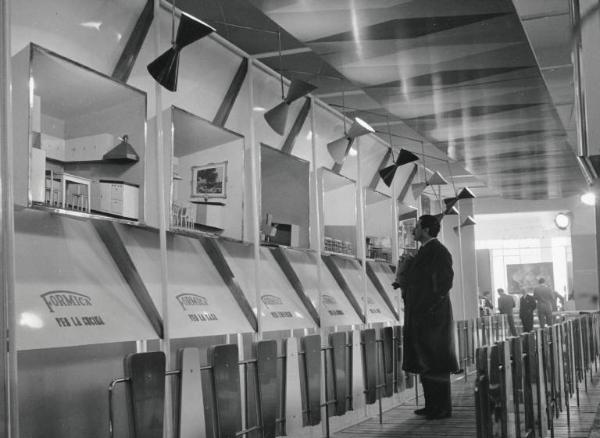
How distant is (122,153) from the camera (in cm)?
407

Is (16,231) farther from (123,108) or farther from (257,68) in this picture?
(257,68)

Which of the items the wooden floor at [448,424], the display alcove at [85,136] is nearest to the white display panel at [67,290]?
the display alcove at [85,136]

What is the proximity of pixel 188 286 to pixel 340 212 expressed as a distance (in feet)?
10.0

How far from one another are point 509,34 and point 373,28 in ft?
3.42

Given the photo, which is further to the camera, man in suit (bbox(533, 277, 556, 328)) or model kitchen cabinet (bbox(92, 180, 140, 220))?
man in suit (bbox(533, 277, 556, 328))

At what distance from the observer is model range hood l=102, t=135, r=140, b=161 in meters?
4.06

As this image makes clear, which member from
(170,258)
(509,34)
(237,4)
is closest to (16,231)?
(170,258)

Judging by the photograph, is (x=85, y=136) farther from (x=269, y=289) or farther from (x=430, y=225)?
(x=430, y=225)

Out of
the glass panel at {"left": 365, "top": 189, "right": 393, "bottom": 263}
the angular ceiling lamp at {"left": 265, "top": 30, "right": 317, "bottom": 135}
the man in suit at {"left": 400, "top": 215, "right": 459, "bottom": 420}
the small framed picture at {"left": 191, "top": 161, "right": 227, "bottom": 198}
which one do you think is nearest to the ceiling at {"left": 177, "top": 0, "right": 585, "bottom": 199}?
the angular ceiling lamp at {"left": 265, "top": 30, "right": 317, "bottom": 135}

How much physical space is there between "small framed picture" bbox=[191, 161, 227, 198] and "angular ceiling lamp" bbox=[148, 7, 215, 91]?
114 cm

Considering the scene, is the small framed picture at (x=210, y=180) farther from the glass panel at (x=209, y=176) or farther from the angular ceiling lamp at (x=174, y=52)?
the angular ceiling lamp at (x=174, y=52)

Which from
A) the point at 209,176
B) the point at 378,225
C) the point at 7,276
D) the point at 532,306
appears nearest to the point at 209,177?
the point at 209,176

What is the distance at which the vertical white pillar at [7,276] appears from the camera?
9.33ft

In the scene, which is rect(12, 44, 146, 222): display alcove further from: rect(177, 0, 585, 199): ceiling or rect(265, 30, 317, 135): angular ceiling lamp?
rect(265, 30, 317, 135): angular ceiling lamp
